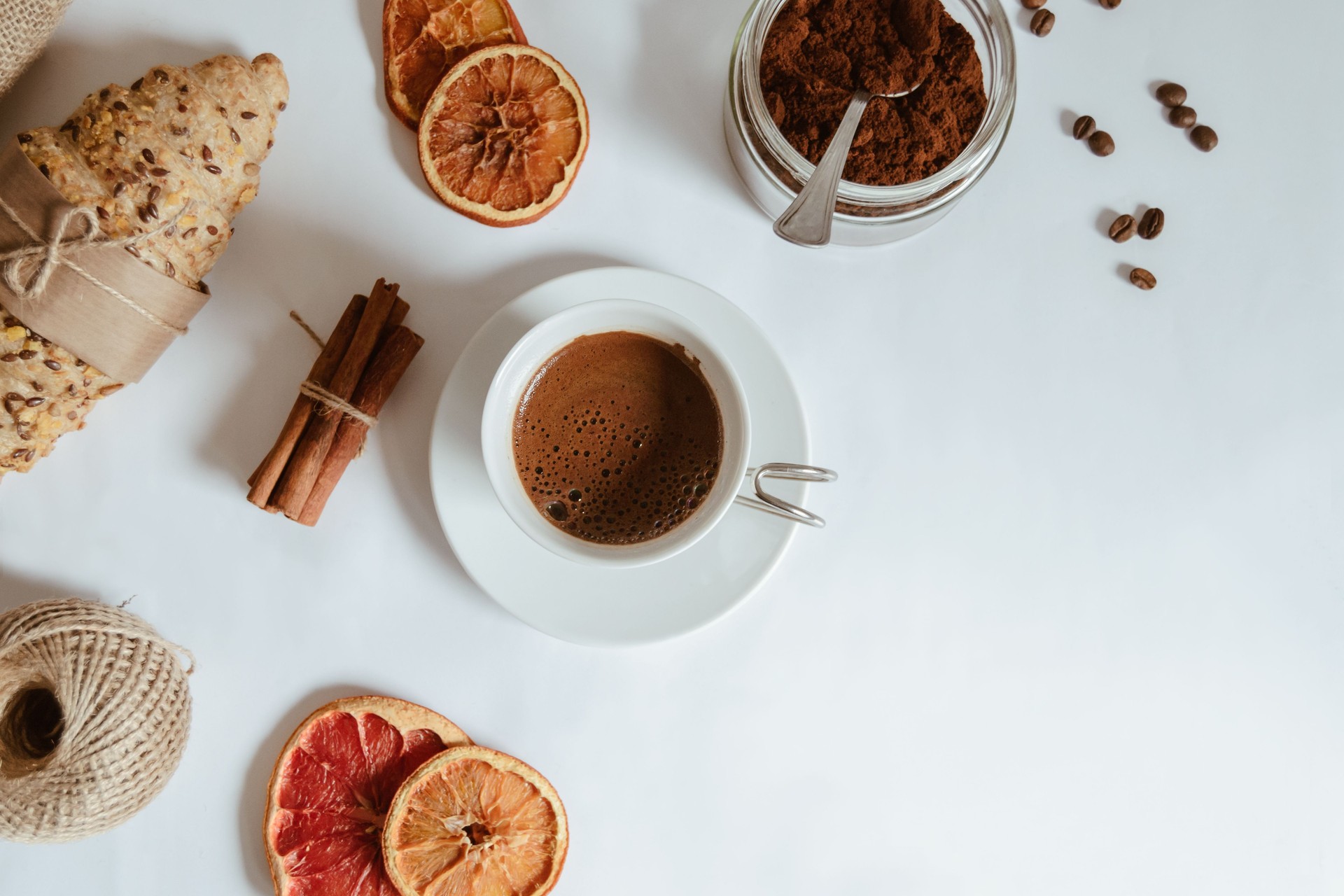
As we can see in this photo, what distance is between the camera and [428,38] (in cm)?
141

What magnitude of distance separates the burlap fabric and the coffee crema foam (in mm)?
965

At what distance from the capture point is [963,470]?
4.87ft

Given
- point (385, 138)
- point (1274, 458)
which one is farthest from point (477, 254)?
point (1274, 458)

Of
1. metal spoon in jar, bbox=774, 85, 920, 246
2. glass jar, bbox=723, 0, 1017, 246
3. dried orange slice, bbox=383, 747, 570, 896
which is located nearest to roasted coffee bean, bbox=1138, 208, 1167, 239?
glass jar, bbox=723, 0, 1017, 246

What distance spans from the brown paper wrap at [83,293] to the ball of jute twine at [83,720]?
42cm

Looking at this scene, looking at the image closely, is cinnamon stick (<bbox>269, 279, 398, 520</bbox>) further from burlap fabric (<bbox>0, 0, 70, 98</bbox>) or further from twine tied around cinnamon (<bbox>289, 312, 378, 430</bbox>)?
burlap fabric (<bbox>0, 0, 70, 98</bbox>)

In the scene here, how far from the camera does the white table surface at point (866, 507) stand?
55.9 inches

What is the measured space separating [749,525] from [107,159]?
3.62ft

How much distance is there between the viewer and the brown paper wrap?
1.16 m

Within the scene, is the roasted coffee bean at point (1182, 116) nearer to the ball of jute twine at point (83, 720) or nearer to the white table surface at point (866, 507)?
the white table surface at point (866, 507)

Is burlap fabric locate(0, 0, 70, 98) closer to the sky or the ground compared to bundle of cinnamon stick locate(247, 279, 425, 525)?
closer to the sky

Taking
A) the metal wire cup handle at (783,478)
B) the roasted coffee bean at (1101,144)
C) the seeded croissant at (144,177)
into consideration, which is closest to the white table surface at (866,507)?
the roasted coffee bean at (1101,144)

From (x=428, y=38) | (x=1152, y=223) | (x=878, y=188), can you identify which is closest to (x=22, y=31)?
(x=428, y=38)

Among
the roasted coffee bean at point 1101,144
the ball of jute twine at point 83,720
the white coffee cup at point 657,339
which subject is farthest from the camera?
the roasted coffee bean at point 1101,144
